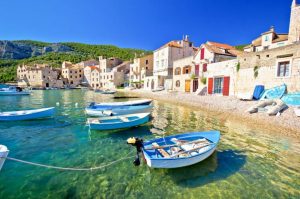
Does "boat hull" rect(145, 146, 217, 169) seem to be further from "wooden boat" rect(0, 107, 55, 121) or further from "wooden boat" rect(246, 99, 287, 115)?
"wooden boat" rect(0, 107, 55, 121)

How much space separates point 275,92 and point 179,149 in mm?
15439

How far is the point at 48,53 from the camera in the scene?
116m

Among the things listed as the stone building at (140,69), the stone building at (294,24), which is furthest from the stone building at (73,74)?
the stone building at (294,24)

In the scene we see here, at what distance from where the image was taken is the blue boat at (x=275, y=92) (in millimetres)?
15683

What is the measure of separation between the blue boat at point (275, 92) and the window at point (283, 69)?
1.30 m

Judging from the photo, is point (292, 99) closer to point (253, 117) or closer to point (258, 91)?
point (258, 91)

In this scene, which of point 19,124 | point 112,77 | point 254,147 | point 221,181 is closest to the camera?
point 221,181

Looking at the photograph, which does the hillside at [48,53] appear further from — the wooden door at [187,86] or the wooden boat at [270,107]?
the wooden boat at [270,107]

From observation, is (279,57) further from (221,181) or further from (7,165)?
(7,165)

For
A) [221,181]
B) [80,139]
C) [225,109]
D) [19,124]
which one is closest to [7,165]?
[80,139]

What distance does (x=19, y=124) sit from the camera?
1243 cm

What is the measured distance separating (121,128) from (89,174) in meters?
4.91

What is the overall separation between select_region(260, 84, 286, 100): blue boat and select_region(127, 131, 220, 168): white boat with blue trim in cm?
1298

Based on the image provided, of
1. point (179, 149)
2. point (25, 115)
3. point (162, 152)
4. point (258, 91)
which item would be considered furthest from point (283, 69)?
point (25, 115)
